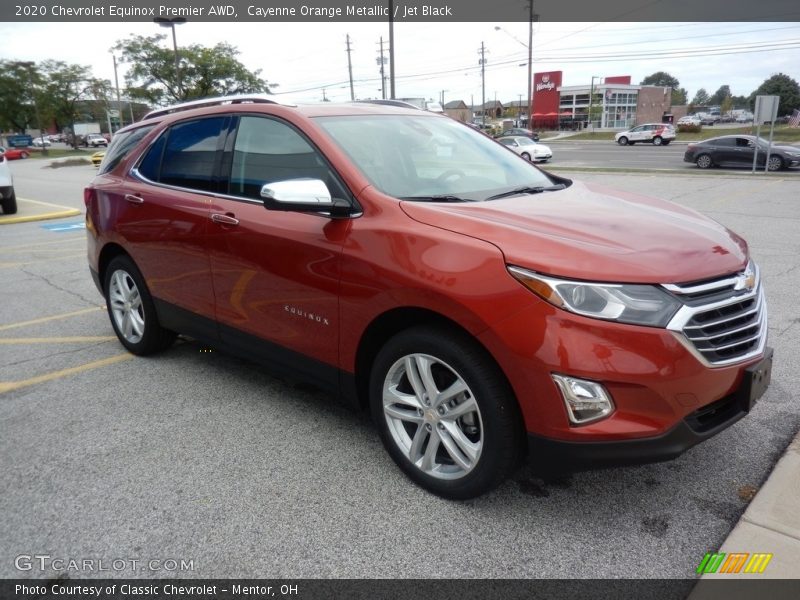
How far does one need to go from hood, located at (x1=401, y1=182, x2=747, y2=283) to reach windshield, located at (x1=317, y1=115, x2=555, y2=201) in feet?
0.83

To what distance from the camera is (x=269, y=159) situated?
346cm

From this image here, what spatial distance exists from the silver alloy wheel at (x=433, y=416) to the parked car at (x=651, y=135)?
45351 mm

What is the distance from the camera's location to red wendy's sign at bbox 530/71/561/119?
84.1 metres


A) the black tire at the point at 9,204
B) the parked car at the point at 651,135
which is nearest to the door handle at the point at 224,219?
the black tire at the point at 9,204

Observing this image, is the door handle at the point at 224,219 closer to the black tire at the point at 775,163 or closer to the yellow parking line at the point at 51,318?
the yellow parking line at the point at 51,318

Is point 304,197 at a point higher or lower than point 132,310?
higher

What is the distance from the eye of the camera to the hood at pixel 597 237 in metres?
2.33

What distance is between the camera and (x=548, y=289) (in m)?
2.29

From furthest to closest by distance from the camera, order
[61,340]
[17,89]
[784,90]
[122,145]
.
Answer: [784,90] → [17,89] → [61,340] → [122,145]

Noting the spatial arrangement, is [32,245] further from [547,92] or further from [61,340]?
[547,92]

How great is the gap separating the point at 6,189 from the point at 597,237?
1456 cm

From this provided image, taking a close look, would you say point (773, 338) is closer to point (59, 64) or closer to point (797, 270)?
point (797, 270)

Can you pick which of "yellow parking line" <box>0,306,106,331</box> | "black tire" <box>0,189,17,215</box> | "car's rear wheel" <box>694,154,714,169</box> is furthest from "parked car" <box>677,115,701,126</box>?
"yellow parking line" <box>0,306,106,331</box>

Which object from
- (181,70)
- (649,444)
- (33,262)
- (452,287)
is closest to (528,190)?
(452,287)
